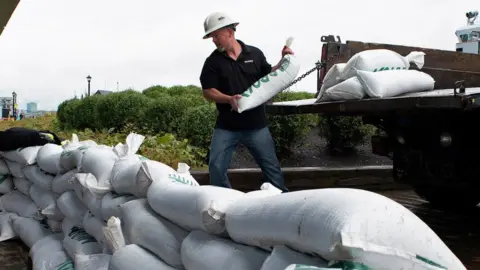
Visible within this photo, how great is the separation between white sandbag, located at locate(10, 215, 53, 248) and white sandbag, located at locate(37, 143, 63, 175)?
442 millimetres

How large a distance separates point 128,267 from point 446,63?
3.90 metres

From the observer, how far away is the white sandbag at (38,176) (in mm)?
4545

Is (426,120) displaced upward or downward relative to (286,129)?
upward

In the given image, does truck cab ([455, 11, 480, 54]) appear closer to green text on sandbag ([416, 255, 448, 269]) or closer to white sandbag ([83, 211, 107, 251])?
white sandbag ([83, 211, 107, 251])

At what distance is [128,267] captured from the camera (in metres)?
2.45

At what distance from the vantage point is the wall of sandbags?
4.58ft

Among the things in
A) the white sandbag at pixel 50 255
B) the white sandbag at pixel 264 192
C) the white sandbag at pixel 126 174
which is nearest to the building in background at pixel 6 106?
the white sandbag at pixel 50 255

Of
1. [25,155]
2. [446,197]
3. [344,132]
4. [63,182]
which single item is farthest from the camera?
[344,132]

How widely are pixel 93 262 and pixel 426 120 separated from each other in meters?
2.90

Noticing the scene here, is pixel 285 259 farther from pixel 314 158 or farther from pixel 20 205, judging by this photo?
pixel 314 158

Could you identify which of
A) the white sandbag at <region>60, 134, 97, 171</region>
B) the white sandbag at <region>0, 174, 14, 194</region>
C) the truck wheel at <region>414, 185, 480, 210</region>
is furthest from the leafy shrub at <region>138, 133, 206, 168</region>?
the truck wheel at <region>414, 185, 480, 210</region>

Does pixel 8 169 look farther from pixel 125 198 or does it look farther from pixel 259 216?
pixel 259 216

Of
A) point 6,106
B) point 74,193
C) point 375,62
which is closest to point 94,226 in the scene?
point 74,193

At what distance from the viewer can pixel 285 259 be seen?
1590 mm
